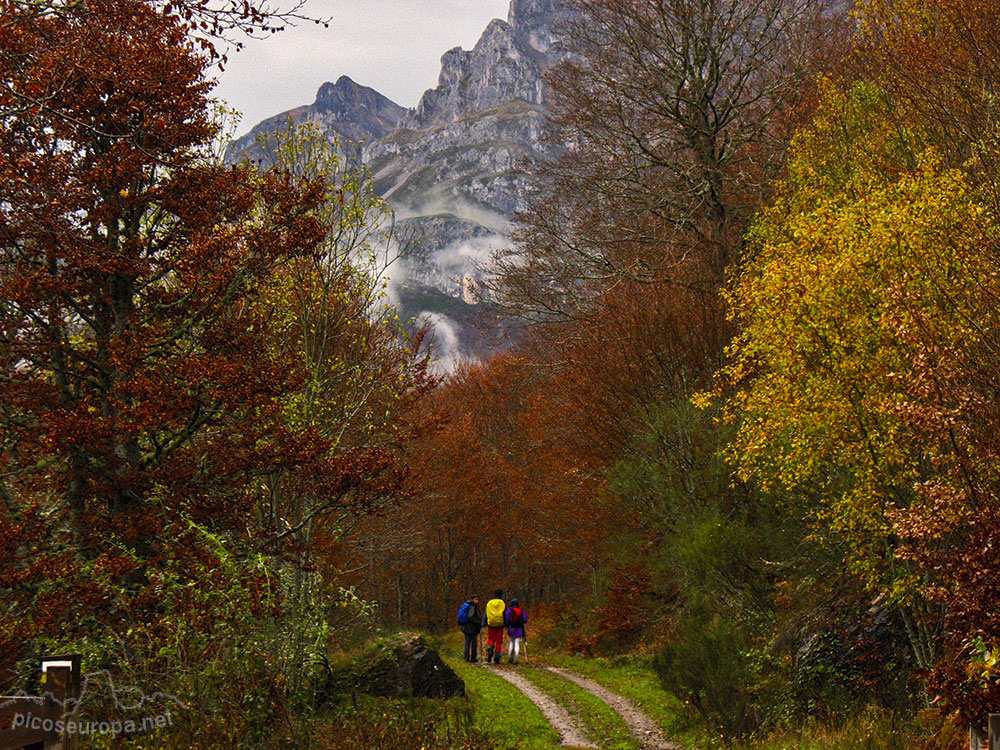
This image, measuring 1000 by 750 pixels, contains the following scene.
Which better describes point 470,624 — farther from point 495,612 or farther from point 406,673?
point 406,673

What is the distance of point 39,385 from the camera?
364 inches

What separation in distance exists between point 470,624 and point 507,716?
7.04 meters

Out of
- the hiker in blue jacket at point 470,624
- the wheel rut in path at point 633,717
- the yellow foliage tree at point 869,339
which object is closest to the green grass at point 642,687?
the wheel rut in path at point 633,717

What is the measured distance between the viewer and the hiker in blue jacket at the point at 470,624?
1981 cm

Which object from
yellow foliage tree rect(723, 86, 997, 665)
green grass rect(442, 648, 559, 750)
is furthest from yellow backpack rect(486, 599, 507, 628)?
yellow foliage tree rect(723, 86, 997, 665)

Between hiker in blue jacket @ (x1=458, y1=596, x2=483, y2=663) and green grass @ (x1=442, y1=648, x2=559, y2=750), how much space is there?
2742 mm

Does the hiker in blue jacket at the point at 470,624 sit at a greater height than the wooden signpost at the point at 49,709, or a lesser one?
lesser

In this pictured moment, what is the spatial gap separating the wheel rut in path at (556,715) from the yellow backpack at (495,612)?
2421mm

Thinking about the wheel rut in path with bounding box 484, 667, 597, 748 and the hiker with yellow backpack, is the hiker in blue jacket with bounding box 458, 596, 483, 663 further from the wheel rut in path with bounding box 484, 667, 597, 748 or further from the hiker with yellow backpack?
the wheel rut in path with bounding box 484, 667, 597, 748

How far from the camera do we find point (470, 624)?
19891 mm

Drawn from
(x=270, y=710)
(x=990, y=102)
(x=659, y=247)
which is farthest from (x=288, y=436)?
(x=659, y=247)

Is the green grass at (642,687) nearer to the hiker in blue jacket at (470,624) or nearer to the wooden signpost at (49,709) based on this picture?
the hiker in blue jacket at (470,624)

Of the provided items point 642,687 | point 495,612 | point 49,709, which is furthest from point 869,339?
point 495,612

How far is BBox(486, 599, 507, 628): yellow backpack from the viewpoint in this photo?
20000 millimetres
